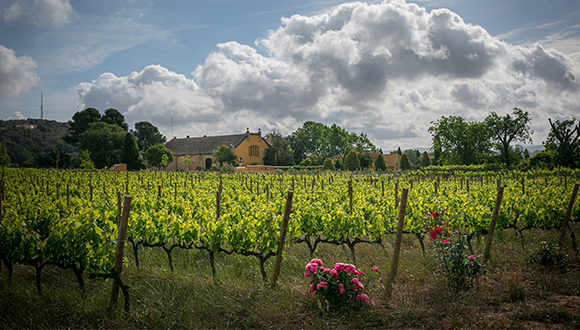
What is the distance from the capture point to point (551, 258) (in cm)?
527

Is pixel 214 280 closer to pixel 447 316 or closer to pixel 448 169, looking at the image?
pixel 447 316

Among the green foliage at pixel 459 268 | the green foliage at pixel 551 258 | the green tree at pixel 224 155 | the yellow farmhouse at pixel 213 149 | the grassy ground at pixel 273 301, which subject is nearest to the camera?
the grassy ground at pixel 273 301

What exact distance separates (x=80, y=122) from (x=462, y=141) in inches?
2458

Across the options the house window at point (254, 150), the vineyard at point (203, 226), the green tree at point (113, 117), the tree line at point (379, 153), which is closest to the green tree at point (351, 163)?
the tree line at point (379, 153)

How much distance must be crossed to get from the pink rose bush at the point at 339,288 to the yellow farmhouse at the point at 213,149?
158ft

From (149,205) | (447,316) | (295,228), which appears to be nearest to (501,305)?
(447,316)

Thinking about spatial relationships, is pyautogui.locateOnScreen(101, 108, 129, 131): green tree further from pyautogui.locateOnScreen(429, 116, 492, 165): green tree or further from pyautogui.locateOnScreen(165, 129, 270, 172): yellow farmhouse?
pyautogui.locateOnScreen(429, 116, 492, 165): green tree

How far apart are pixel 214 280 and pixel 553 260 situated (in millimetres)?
5543

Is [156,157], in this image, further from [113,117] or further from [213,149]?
[113,117]

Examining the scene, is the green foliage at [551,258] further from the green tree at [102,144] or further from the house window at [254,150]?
the house window at [254,150]

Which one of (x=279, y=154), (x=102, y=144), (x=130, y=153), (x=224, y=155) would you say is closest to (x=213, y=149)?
(x=224, y=155)

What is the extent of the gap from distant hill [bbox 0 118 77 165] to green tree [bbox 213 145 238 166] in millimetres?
23947

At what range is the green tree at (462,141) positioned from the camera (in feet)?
150

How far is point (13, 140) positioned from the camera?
61.8m
